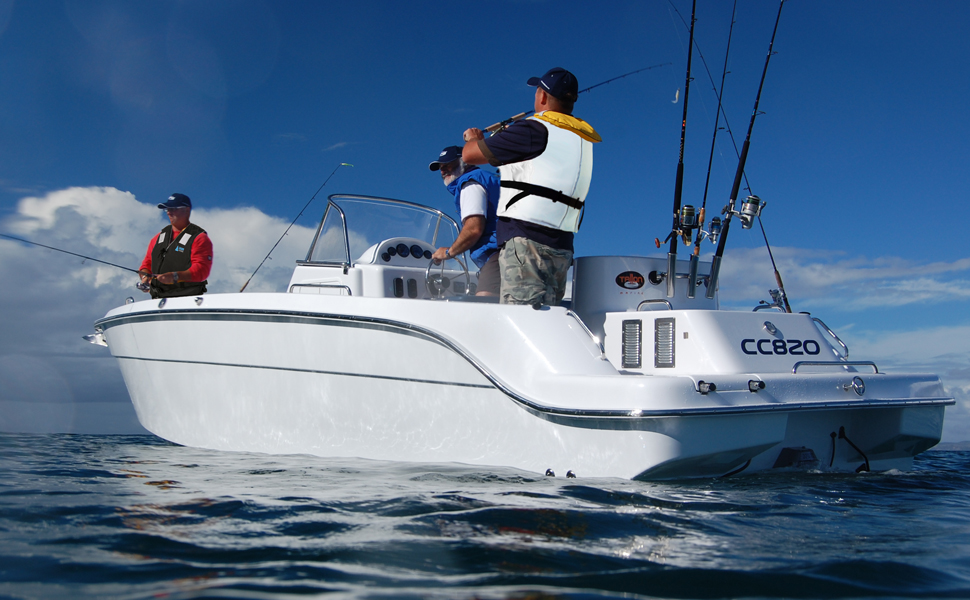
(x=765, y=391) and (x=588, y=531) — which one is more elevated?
(x=765, y=391)

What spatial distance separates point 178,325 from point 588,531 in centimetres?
350

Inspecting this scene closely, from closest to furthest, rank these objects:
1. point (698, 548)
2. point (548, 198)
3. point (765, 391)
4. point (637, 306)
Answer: point (698, 548) < point (765, 391) < point (548, 198) < point (637, 306)

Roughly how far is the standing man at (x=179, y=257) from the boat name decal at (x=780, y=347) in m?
3.96

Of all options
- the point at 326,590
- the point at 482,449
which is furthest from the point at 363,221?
the point at 326,590

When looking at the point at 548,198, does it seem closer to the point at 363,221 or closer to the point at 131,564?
the point at 363,221

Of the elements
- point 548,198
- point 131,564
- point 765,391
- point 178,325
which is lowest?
point 131,564

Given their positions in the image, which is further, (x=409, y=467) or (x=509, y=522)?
(x=409, y=467)

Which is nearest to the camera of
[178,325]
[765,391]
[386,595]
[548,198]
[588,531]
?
[386,595]

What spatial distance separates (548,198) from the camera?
12.1 feet

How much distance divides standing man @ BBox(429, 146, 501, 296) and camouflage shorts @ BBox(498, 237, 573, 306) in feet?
1.32

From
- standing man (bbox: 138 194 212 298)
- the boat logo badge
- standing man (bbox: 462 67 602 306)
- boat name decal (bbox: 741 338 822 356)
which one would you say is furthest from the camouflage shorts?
standing man (bbox: 138 194 212 298)

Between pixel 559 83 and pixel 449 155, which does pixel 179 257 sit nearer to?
pixel 449 155

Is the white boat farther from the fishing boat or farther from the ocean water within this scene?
the ocean water

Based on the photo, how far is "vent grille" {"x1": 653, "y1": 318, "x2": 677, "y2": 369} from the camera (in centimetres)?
382
